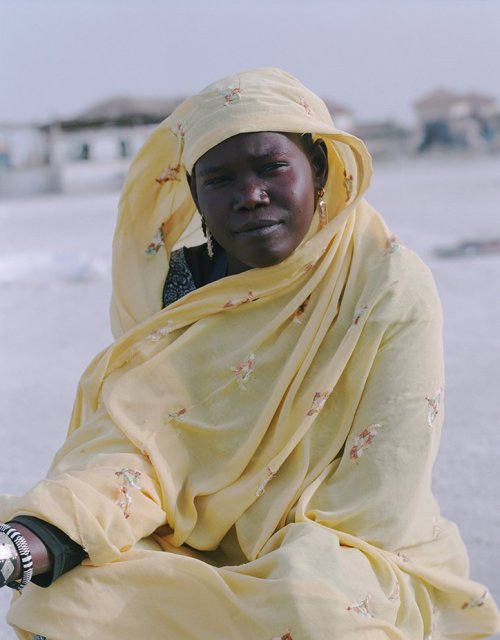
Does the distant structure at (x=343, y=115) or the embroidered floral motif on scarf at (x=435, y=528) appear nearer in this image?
the embroidered floral motif on scarf at (x=435, y=528)

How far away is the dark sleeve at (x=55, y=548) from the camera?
5.94 ft

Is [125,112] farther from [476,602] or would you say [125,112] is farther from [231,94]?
[476,602]

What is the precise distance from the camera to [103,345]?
19.4 ft

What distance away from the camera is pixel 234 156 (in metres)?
2.04

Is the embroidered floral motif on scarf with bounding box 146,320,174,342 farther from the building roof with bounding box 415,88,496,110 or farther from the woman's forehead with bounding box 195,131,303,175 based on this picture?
the building roof with bounding box 415,88,496,110

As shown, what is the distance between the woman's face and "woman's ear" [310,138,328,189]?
0.07 m

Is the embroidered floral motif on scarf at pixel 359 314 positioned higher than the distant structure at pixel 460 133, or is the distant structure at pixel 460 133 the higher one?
the embroidered floral motif on scarf at pixel 359 314

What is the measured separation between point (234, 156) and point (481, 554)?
1.54 metres

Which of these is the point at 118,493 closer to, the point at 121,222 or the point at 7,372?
the point at 121,222

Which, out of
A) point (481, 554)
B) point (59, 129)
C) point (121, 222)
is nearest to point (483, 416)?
point (481, 554)

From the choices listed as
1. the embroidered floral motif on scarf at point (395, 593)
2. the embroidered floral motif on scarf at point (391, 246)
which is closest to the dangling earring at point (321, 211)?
the embroidered floral motif on scarf at point (391, 246)

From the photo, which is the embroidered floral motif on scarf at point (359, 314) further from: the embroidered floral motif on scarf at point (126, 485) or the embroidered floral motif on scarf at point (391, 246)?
the embroidered floral motif on scarf at point (126, 485)

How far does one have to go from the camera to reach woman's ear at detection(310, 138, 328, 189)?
2.20 m

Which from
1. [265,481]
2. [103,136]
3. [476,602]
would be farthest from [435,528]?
[103,136]
